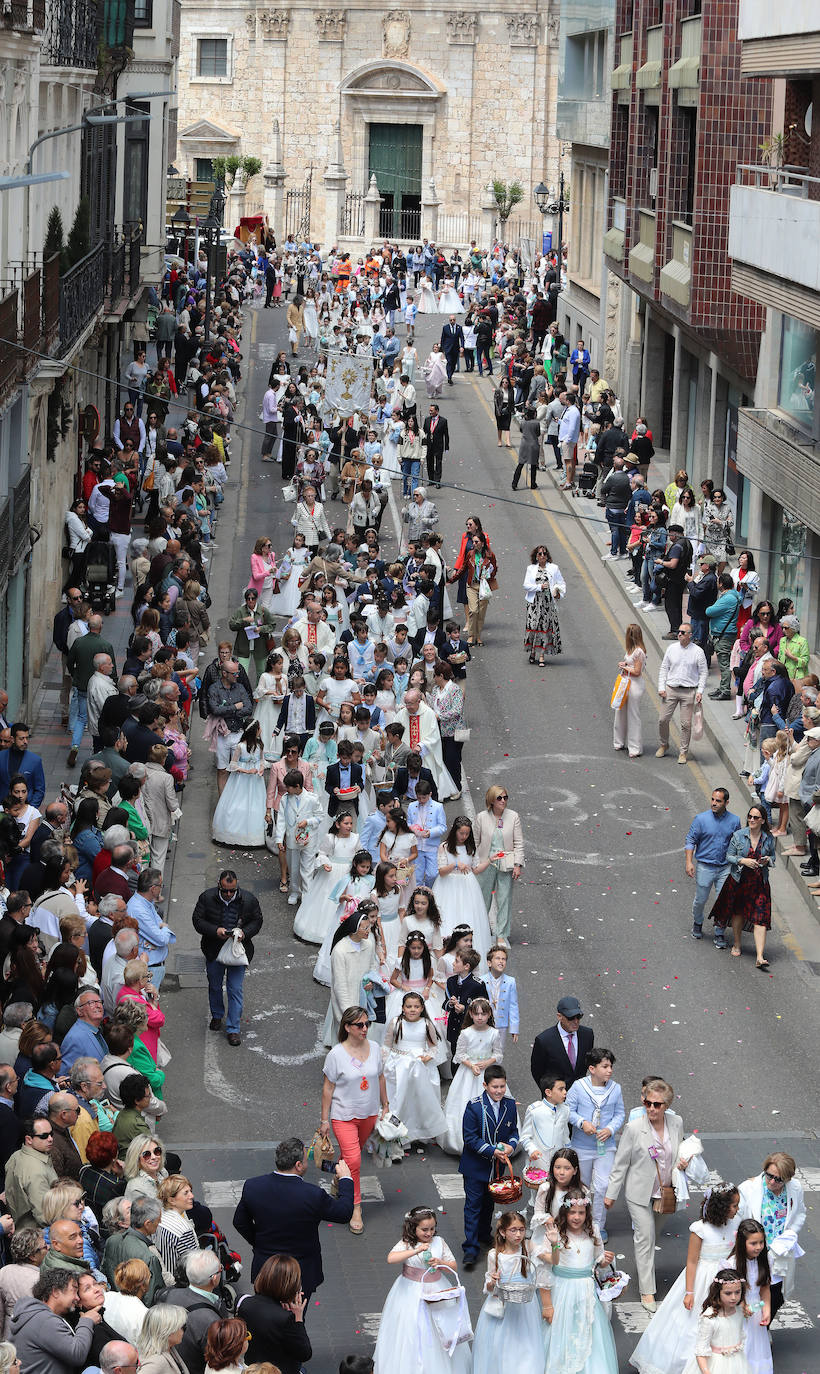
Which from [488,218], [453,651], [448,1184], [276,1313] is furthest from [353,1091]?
[488,218]

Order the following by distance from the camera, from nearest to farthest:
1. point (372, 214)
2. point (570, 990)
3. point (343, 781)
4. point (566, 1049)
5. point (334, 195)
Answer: point (566, 1049) → point (570, 990) → point (343, 781) → point (372, 214) → point (334, 195)

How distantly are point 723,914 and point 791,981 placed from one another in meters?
0.84

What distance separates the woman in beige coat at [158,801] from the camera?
18.1 meters

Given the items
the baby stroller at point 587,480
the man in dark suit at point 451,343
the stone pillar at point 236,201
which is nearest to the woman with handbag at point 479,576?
the baby stroller at point 587,480

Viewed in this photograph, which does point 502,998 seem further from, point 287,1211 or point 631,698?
point 631,698

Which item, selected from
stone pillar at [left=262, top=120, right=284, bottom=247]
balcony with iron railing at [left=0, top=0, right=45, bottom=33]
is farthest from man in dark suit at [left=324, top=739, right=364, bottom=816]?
→ stone pillar at [left=262, top=120, right=284, bottom=247]

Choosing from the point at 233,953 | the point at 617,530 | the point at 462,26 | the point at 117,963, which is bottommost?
the point at 233,953

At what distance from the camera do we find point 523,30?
78562mm

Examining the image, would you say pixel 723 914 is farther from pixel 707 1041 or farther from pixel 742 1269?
pixel 742 1269

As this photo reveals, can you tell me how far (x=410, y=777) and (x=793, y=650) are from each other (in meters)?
5.76

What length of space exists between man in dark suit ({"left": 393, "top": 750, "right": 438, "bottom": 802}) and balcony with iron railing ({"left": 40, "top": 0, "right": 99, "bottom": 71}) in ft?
39.3

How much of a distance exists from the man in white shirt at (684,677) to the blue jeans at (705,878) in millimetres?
4179

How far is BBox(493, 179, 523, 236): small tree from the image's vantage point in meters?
76.4

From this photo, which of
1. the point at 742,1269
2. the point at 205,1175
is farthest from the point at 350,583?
the point at 742,1269
